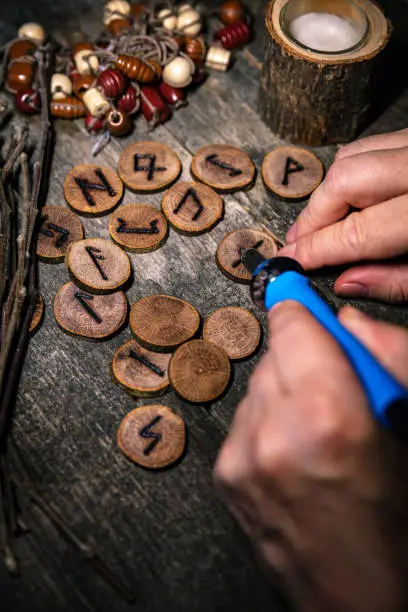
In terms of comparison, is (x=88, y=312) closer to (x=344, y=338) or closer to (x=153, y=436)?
(x=153, y=436)

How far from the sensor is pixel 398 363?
1.80 metres

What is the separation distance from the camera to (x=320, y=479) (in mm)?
1502

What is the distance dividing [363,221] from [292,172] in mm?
777

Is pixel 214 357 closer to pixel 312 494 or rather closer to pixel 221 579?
pixel 221 579

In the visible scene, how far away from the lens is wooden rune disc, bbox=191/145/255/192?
9.84ft

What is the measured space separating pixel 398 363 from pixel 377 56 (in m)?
1.69

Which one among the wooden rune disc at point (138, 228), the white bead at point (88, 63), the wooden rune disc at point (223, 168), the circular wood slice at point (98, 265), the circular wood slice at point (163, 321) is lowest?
the circular wood slice at point (163, 321)

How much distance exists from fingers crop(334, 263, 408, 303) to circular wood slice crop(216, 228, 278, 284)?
1.15 feet

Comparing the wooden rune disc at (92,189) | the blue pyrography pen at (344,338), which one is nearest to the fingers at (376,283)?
the blue pyrography pen at (344,338)

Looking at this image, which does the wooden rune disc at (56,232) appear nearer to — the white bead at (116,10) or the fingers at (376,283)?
the fingers at (376,283)

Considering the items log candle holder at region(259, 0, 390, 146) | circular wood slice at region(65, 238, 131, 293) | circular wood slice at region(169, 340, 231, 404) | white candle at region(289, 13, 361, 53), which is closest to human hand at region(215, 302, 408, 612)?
circular wood slice at region(169, 340, 231, 404)

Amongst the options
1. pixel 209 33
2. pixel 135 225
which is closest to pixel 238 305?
pixel 135 225

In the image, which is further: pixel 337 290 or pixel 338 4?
pixel 338 4

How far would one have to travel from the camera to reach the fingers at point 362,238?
232 cm
